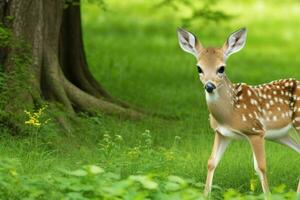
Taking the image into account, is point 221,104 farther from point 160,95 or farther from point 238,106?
point 160,95

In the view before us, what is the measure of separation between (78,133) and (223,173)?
2153 mm

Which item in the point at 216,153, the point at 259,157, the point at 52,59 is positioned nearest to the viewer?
the point at 259,157

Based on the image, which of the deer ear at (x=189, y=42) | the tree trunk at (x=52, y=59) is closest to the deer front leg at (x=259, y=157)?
the deer ear at (x=189, y=42)

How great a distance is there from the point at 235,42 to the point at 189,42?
1.46ft

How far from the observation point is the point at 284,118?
34.9 ft

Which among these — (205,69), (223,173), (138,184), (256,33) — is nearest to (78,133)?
(223,173)

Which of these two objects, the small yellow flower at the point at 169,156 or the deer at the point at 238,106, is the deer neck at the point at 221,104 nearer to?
the deer at the point at 238,106

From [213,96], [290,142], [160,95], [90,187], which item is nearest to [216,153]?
[213,96]

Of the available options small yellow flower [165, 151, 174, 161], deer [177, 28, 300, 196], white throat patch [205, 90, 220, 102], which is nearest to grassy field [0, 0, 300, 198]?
small yellow flower [165, 151, 174, 161]

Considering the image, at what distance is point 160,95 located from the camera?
16984mm

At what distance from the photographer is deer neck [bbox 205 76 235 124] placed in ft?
33.3

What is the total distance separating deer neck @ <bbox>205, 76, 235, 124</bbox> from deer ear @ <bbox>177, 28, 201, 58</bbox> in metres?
0.40

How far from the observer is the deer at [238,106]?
33.0 feet

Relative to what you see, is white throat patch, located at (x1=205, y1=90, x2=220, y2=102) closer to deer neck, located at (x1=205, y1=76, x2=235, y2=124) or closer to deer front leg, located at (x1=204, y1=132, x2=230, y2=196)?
deer neck, located at (x1=205, y1=76, x2=235, y2=124)
